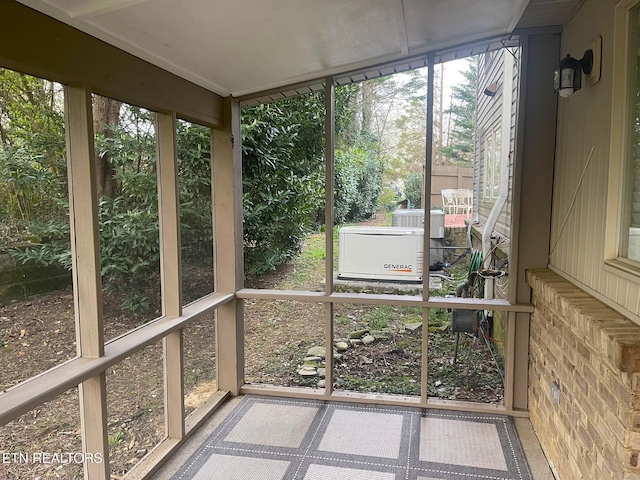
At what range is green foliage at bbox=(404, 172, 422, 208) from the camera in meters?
3.13

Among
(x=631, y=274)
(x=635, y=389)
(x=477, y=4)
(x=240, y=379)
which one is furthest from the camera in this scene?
(x=240, y=379)

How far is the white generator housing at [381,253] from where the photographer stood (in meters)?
3.25

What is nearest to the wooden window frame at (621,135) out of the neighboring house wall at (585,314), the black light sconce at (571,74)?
the neighboring house wall at (585,314)

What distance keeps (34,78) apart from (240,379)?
2.54 m

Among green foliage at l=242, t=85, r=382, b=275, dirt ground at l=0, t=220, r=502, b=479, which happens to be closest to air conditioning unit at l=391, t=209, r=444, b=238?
green foliage at l=242, t=85, r=382, b=275

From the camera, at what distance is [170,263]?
2672mm

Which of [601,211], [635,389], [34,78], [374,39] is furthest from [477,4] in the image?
[34,78]

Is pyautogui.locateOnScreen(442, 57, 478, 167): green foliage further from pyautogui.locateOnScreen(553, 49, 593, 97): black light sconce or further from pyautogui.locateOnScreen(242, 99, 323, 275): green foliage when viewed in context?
pyautogui.locateOnScreen(242, 99, 323, 275): green foliage

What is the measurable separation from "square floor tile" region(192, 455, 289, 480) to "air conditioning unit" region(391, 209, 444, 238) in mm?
1777

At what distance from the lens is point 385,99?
123 inches

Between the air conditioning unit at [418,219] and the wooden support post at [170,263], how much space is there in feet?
5.05

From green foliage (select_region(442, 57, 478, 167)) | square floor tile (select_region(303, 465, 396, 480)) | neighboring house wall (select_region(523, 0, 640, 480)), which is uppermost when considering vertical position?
green foliage (select_region(442, 57, 478, 167))

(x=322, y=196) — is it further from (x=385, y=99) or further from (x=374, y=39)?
(x=374, y=39)

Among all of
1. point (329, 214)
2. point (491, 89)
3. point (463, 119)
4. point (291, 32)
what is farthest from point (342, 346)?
point (491, 89)
